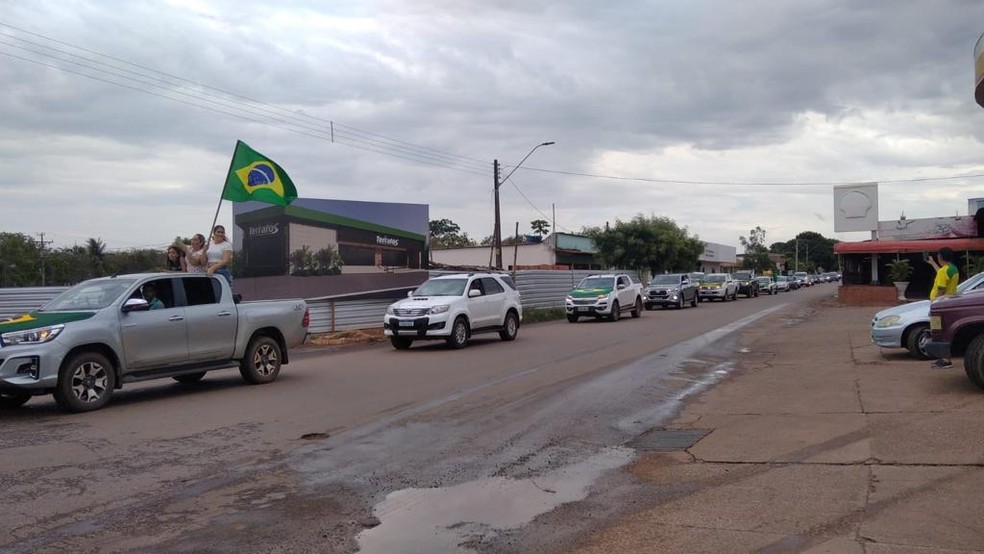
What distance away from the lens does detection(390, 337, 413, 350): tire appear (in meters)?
18.4

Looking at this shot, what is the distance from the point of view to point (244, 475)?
22.6 feet

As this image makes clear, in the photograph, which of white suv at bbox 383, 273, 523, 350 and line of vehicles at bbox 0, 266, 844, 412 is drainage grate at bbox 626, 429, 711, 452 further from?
white suv at bbox 383, 273, 523, 350

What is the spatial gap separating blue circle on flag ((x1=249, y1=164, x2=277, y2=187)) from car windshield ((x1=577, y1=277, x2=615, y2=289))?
13849 mm


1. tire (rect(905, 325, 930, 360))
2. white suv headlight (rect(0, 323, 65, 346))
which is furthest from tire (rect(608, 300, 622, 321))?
white suv headlight (rect(0, 323, 65, 346))

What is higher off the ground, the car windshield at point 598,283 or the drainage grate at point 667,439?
the car windshield at point 598,283

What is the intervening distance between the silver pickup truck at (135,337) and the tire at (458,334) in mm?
5533

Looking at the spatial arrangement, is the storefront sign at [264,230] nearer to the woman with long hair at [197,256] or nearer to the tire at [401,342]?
the tire at [401,342]

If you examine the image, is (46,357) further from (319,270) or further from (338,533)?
(319,270)

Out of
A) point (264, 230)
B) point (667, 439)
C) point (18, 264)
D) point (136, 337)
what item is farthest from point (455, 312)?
point (18, 264)

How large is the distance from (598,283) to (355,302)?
9676 millimetres

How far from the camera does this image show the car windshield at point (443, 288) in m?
19.1

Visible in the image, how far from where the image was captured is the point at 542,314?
105ft

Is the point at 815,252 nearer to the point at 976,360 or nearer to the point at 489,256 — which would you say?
the point at 489,256

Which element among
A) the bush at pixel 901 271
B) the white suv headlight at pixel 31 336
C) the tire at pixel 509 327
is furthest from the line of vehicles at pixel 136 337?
the bush at pixel 901 271
